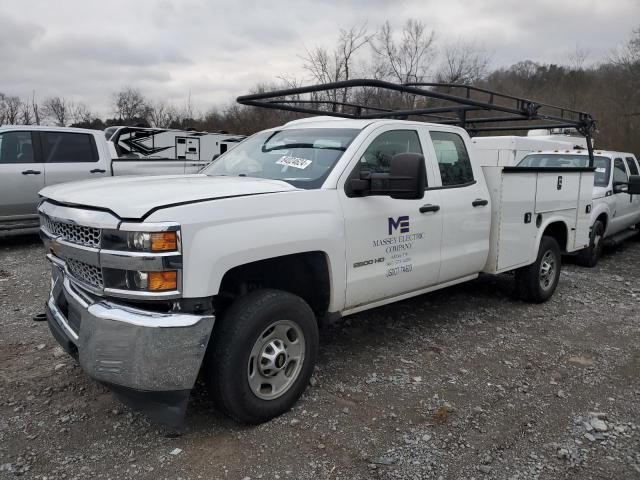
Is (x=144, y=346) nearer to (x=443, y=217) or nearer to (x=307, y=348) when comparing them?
(x=307, y=348)

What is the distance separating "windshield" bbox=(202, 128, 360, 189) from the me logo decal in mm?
638

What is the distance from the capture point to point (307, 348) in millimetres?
3408

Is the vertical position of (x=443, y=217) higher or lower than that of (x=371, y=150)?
lower

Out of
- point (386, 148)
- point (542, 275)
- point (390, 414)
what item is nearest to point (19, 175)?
point (386, 148)

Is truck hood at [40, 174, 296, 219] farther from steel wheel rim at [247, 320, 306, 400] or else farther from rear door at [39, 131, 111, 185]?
rear door at [39, 131, 111, 185]

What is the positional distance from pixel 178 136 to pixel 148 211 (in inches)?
572

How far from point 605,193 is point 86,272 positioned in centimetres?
824

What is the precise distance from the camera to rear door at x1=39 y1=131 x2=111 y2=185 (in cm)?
865

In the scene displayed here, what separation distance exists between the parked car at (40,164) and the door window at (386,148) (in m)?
6.22

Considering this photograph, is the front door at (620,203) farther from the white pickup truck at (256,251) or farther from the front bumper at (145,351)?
the front bumper at (145,351)

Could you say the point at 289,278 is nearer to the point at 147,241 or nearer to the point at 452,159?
the point at 147,241

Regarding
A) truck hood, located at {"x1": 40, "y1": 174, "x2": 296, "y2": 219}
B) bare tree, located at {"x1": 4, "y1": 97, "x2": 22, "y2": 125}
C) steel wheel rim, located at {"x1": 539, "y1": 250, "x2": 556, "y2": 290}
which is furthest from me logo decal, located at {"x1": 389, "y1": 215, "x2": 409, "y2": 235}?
bare tree, located at {"x1": 4, "y1": 97, "x2": 22, "y2": 125}

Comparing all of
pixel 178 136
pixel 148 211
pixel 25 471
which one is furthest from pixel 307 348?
pixel 178 136

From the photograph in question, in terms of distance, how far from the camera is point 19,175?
27.3 ft
